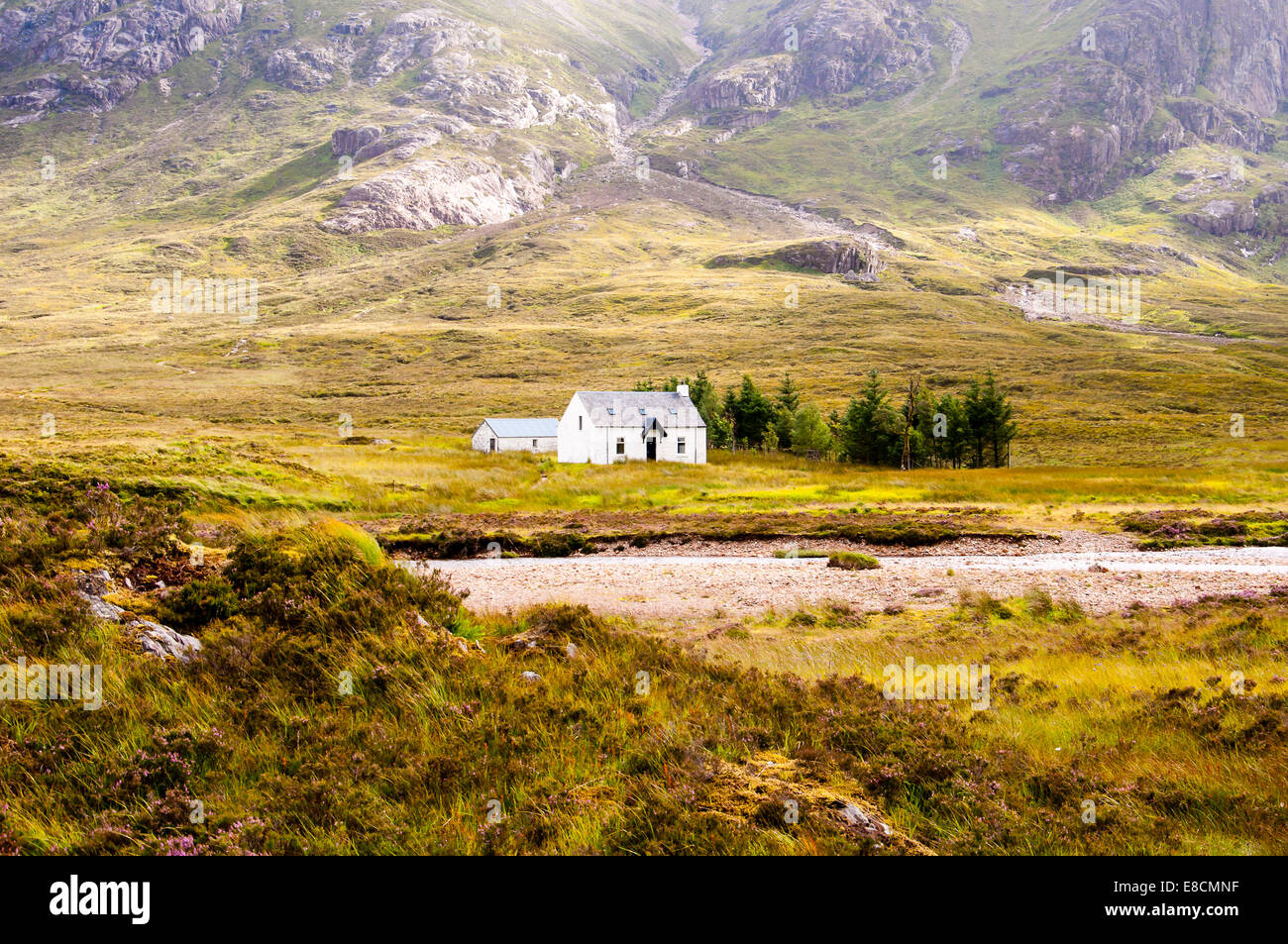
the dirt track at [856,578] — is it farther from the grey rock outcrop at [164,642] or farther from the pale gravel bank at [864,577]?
the grey rock outcrop at [164,642]

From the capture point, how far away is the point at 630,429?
222ft

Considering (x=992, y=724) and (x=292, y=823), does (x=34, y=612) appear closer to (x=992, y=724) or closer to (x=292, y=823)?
(x=292, y=823)

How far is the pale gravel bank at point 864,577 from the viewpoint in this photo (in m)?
16.9

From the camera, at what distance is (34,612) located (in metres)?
5.99

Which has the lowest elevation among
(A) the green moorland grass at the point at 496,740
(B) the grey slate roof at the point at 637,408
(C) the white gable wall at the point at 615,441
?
(A) the green moorland grass at the point at 496,740

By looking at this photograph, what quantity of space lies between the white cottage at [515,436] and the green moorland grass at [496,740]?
6715 centimetres

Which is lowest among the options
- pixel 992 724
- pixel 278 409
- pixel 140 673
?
pixel 992 724

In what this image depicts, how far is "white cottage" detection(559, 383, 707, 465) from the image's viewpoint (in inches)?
2601

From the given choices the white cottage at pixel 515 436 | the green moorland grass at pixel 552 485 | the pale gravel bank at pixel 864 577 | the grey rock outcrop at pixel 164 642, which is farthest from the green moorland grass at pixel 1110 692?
the white cottage at pixel 515 436

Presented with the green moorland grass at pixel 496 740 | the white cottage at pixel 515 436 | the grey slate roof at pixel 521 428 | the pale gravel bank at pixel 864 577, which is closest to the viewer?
the green moorland grass at pixel 496 740

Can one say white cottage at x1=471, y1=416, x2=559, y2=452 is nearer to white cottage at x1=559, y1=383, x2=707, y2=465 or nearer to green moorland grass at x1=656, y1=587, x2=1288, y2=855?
white cottage at x1=559, y1=383, x2=707, y2=465

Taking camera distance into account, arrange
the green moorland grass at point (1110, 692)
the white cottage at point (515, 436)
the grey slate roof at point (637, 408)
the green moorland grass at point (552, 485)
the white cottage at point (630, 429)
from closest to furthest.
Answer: the green moorland grass at point (1110, 692), the green moorland grass at point (552, 485), the white cottage at point (630, 429), the grey slate roof at point (637, 408), the white cottage at point (515, 436)
